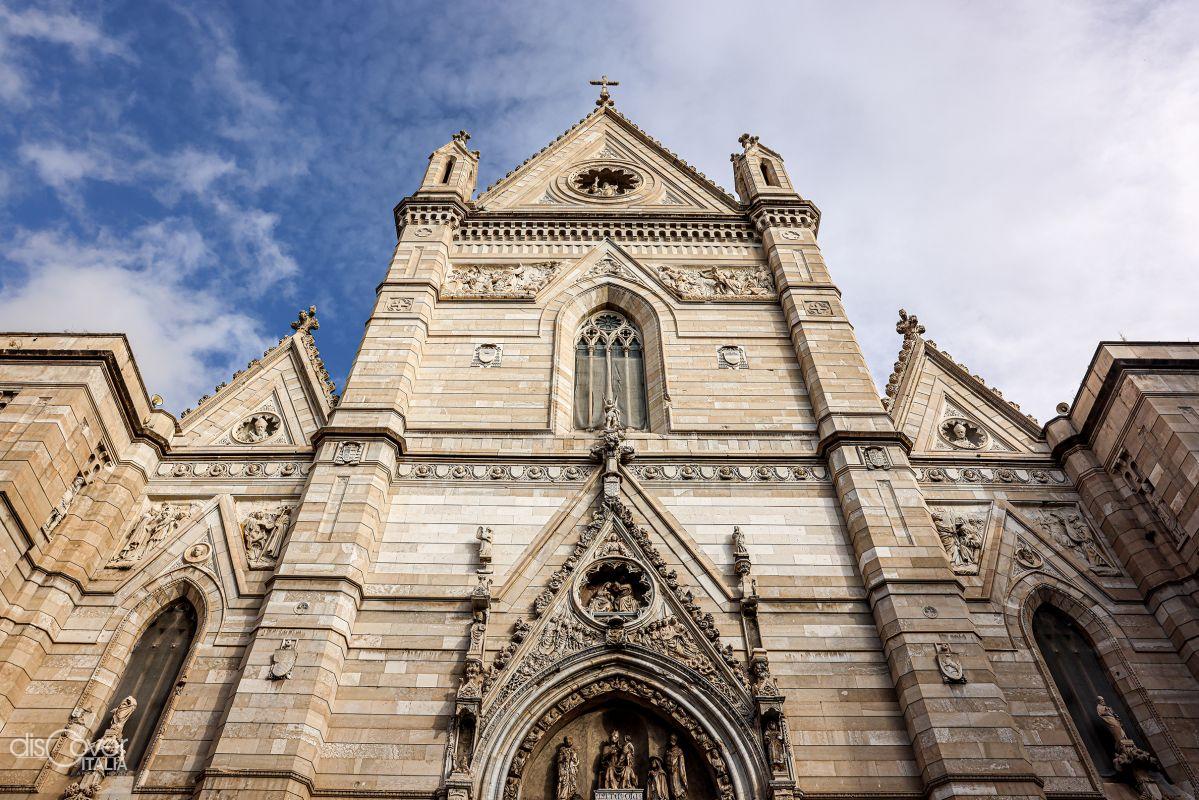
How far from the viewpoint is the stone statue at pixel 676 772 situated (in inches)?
381

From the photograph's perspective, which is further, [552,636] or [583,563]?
[583,563]

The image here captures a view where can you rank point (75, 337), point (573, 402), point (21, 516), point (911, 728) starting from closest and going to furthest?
point (911, 728) < point (21, 516) < point (75, 337) < point (573, 402)

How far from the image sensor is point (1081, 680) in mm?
Answer: 11055

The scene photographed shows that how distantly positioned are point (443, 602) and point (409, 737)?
6.42 ft

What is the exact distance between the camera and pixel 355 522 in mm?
11852

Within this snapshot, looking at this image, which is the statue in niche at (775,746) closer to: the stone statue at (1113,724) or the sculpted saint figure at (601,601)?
the sculpted saint figure at (601,601)

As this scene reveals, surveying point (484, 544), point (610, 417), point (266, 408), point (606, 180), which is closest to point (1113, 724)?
point (610, 417)

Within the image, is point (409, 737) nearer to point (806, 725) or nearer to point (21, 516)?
point (806, 725)

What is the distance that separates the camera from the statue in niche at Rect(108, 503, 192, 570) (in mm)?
11977

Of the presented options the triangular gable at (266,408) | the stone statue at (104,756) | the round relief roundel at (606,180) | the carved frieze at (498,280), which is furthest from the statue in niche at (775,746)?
the round relief roundel at (606,180)

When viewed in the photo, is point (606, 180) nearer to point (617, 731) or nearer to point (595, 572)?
point (595, 572)

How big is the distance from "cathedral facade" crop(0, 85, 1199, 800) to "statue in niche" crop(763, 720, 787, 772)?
4 cm

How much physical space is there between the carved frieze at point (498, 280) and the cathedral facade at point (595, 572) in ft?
2.43

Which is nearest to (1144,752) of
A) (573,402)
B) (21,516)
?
(573,402)
